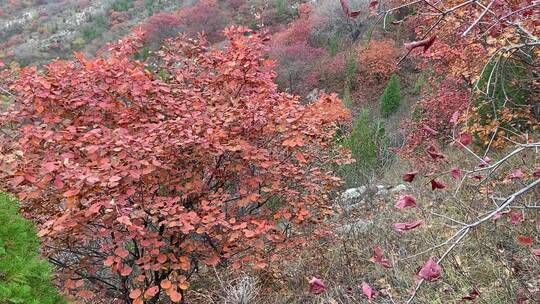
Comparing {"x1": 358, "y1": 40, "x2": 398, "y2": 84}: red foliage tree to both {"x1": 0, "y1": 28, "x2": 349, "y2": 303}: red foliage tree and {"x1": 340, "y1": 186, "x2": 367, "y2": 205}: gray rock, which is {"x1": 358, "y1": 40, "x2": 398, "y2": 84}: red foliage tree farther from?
{"x1": 0, "y1": 28, "x2": 349, "y2": 303}: red foliage tree

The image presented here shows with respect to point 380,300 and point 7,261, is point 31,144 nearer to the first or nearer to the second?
point 7,261

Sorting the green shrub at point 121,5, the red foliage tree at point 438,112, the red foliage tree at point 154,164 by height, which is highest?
the red foliage tree at point 154,164

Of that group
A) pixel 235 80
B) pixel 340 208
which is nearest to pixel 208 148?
pixel 235 80

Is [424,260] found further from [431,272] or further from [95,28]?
[95,28]

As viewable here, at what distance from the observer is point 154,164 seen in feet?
10.5

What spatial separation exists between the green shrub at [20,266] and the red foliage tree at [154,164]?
23cm

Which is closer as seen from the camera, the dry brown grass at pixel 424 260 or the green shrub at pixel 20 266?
the green shrub at pixel 20 266

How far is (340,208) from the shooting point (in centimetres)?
609

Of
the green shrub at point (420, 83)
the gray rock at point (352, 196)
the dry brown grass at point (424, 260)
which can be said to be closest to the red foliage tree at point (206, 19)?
the green shrub at point (420, 83)

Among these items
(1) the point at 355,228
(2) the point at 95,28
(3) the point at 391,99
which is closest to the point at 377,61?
(3) the point at 391,99

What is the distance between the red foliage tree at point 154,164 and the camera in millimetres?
3314

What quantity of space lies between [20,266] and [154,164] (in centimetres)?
101

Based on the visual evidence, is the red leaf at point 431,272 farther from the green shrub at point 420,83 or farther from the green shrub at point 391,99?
the green shrub at point 420,83

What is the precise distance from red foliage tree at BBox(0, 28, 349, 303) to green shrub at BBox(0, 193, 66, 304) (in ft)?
0.76
